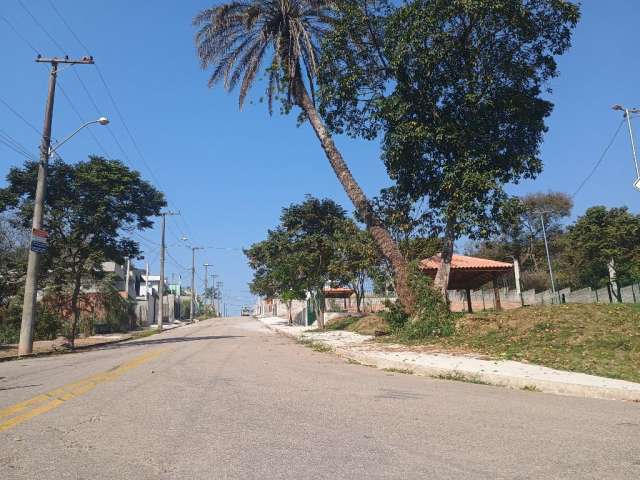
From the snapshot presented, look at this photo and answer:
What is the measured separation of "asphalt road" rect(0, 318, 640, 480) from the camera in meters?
4.32

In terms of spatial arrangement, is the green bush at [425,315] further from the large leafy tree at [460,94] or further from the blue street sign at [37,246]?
Answer: the blue street sign at [37,246]

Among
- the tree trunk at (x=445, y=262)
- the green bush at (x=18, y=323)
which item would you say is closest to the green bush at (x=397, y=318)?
the tree trunk at (x=445, y=262)

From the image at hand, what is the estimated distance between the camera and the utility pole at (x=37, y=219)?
63.4 ft

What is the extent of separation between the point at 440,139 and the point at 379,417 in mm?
12687

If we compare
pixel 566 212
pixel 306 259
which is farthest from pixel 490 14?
pixel 566 212

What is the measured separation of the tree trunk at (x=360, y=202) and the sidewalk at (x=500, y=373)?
4.36m

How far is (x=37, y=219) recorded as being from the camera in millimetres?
19828

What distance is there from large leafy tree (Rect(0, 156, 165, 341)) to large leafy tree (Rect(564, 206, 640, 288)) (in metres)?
33.7

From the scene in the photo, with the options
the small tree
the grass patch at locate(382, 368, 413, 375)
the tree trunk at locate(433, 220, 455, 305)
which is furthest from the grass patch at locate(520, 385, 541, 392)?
the small tree

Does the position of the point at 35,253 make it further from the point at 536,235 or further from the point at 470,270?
the point at 536,235

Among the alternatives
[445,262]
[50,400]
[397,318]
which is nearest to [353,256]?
[397,318]

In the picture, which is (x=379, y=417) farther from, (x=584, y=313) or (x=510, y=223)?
(x=510, y=223)

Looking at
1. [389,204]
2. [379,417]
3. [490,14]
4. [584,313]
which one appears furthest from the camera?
[389,204]

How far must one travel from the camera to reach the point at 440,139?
1733 cm
